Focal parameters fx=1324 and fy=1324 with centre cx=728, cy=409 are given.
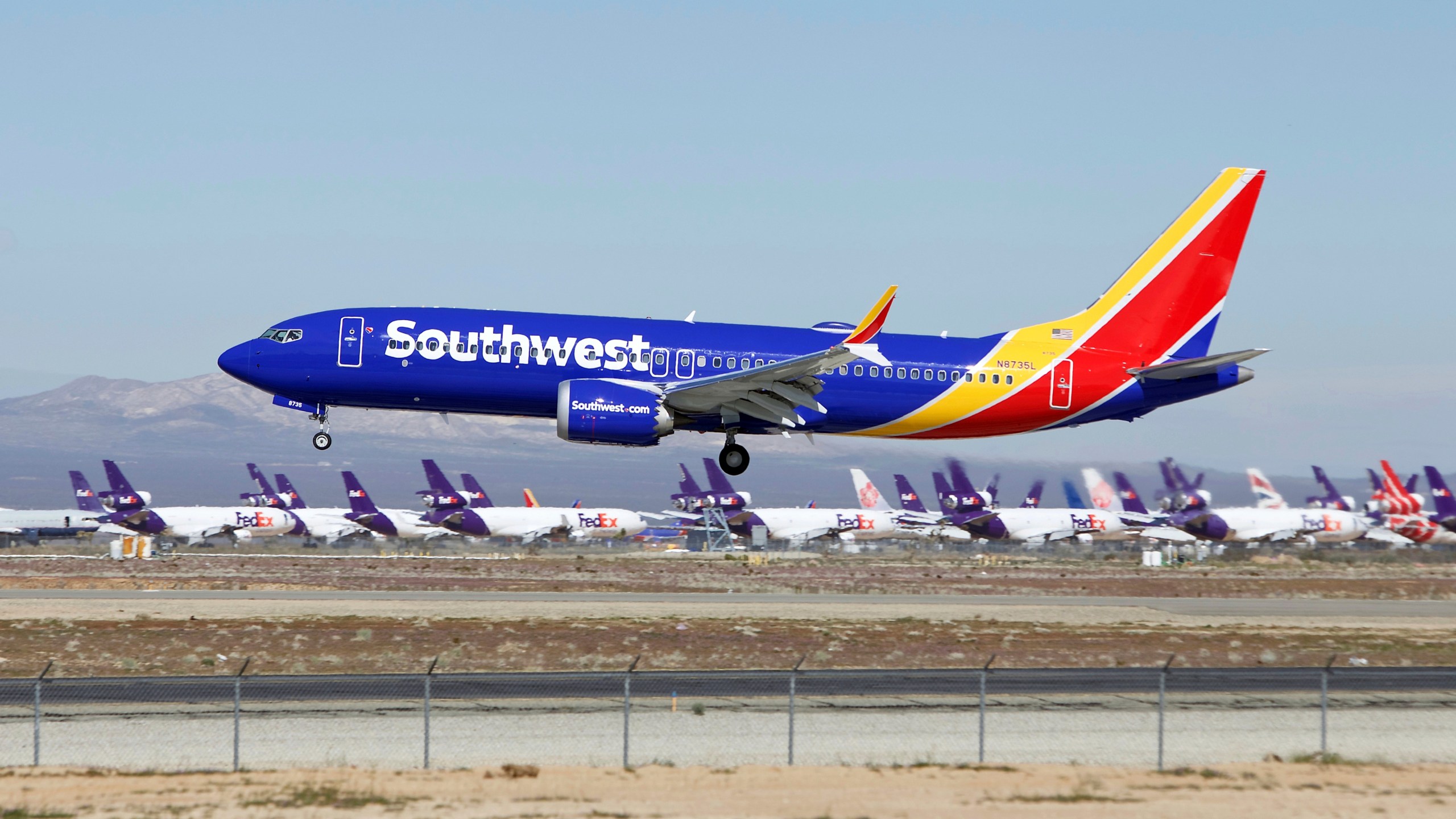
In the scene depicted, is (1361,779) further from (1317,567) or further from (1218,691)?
(1317,567)

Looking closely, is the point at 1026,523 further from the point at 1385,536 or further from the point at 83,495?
the point at 83,495

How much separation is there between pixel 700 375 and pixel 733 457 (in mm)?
2769

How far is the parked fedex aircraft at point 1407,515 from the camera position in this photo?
124 meters

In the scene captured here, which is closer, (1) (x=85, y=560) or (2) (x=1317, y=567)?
(1) (x=85, y=560)

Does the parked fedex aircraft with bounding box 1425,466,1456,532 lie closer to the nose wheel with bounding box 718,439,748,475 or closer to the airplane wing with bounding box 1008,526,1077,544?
the airplane wing with bounding box 1008,526,1077,544

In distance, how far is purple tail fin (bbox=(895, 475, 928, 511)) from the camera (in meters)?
140

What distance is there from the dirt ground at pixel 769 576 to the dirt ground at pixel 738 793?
40800mm

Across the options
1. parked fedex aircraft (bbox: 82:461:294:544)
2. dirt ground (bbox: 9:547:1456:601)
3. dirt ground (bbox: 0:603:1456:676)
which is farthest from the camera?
parked fedex aircraft (bbox: 82:461:294:544)

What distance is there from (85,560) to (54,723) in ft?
221

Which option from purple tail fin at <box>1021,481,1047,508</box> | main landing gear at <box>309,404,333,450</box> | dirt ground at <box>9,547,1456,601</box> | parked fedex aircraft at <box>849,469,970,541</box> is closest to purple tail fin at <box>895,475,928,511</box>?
parked fedex aircraft at <box>849,469,970,541</box>

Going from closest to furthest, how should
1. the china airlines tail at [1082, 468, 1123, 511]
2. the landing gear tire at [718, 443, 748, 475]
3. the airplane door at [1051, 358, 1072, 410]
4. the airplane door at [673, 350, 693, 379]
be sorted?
1. the airplane door at [673, 350, 693, 379]
2. the landing gear tire at [718, 443, 748, 475]
3. the airplane door at [1051, 358, 1072, 410]
4. the china airlines tail at [1082, 468, 1123, 511]

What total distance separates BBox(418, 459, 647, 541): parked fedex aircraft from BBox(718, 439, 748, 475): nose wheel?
87.0 m

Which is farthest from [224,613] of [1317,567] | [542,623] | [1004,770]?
[1317,567]

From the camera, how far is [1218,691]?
3061 cm
